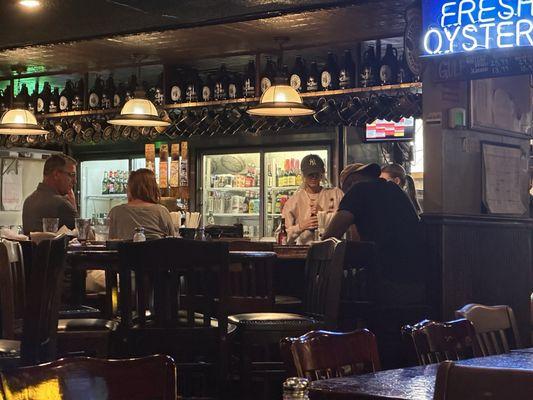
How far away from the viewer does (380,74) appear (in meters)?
7.55

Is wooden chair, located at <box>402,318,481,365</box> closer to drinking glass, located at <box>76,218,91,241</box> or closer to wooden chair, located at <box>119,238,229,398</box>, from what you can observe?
wooden chair, located at <box>119,238,229,398</box>

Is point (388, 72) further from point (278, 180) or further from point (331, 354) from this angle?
point (331, 354)

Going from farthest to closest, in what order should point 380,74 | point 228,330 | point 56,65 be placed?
point 56,65, point 380,74, point 228,330

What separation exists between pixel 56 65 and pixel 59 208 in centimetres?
334

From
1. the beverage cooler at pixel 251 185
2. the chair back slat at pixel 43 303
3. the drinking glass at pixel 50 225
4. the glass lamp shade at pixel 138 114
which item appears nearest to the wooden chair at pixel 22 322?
the chair back slat at pixel 43 303

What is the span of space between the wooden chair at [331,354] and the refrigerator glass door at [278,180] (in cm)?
687

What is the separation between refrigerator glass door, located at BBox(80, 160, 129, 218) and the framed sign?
5.45 metres

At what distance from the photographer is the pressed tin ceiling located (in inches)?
276

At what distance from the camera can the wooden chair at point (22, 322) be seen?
3.89m

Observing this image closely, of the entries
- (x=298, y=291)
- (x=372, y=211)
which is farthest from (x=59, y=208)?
(x=372, y=211)

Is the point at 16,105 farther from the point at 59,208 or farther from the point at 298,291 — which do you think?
the point at 298,291

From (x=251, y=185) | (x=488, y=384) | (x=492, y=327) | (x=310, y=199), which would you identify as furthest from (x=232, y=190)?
(x=488, y=384)

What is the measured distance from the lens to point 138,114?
24.9 ft

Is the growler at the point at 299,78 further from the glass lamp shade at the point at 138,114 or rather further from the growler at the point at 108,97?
the growler at the point at 108,97
